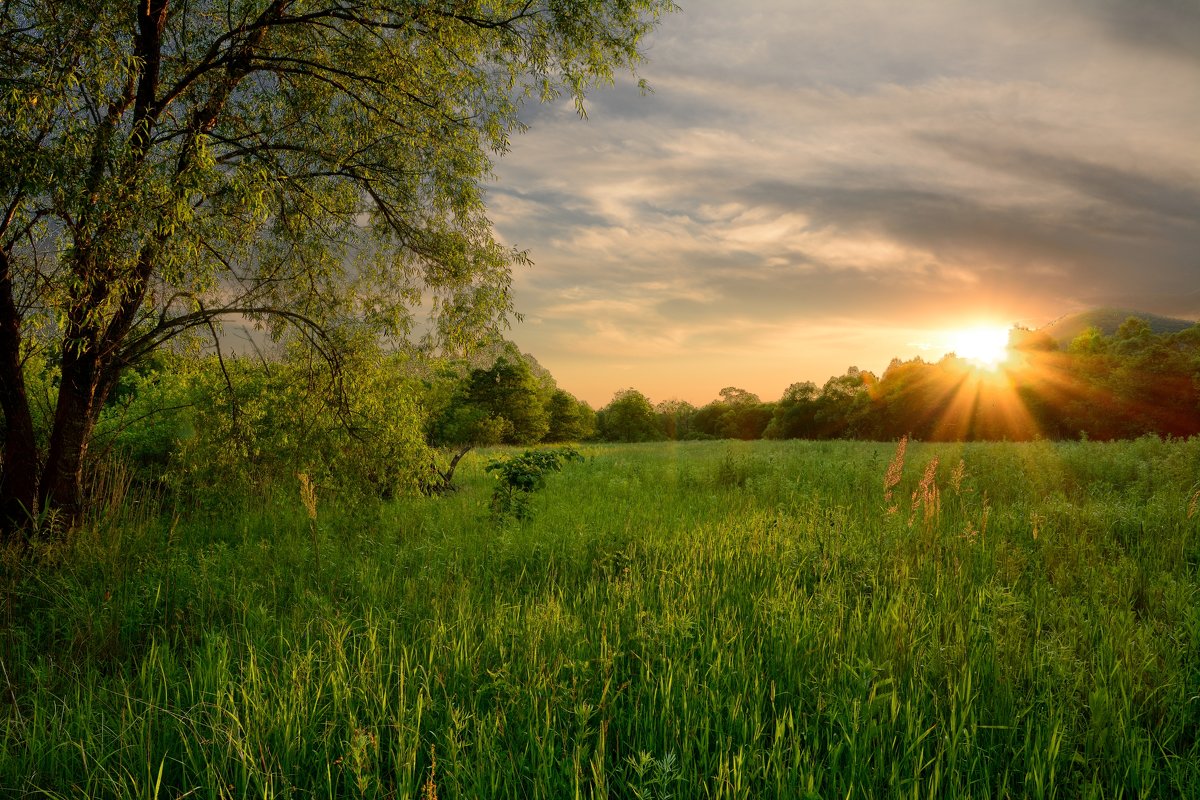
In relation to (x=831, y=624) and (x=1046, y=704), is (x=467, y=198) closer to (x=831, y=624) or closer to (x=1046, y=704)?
(x=831, y=624)

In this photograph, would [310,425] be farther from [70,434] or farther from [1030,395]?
[1030,395]

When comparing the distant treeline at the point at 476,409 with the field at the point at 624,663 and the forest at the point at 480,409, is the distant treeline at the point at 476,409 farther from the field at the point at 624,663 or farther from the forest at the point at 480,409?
the field at the point at 624,663

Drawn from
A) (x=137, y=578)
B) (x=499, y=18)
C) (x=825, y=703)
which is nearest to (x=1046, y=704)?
(x=825, y=703)

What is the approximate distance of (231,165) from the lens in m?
8.59

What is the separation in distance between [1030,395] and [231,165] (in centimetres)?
5328

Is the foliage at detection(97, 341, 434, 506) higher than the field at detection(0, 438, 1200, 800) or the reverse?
higher

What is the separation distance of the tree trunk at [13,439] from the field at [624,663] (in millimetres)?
1401

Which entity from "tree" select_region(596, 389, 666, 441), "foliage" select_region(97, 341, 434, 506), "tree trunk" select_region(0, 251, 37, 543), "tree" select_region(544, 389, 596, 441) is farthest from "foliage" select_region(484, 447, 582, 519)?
"tree" select_region(596, 389, 666, 441)

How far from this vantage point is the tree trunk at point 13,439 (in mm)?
7828

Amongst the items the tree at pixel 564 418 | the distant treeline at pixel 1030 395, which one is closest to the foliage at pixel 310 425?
the distant treeline at pixel 1030 395

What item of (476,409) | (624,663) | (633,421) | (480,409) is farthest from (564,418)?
(624,663)

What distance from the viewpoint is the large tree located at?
5879 millimetres

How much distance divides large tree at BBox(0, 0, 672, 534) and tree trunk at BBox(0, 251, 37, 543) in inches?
1.1

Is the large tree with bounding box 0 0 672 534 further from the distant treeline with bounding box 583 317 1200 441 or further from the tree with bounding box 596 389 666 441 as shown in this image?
the tree with bounding box 596 389 666 441
